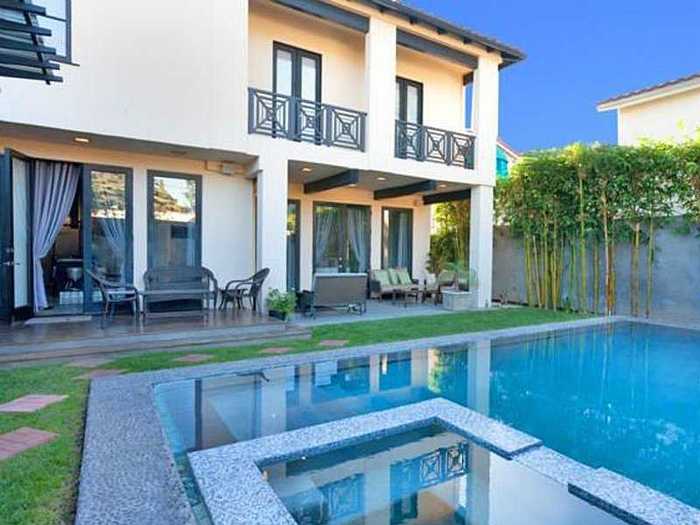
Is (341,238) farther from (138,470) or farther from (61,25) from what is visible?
(138,470)

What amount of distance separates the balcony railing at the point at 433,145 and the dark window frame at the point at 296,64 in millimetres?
2180

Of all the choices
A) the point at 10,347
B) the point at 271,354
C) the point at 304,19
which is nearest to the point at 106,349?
the point at 10,347

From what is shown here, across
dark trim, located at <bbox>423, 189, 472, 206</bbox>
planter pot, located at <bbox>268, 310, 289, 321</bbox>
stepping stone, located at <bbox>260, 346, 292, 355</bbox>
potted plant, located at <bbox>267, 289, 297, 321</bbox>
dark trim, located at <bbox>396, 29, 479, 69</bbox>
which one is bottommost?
stepping stone, located at <bbox>260, 346, 292, 355</bbox>

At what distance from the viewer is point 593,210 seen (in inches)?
423

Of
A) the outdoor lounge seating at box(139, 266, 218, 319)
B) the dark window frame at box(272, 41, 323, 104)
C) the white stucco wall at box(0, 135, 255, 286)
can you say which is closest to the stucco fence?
the dark window frame at box(272, 41, 323, 104)

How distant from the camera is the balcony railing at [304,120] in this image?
28.9 ft

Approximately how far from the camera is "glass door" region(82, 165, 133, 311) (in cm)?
827

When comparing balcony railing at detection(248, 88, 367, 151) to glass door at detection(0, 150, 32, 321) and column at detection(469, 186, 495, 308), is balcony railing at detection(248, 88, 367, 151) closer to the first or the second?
column at detection(469, 186, 495, 308)

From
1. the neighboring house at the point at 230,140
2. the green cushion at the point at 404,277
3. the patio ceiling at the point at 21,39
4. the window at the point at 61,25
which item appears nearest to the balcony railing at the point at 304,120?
the neighboring house at the point at 230,140

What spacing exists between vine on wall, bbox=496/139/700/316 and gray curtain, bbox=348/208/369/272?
12.8 ft

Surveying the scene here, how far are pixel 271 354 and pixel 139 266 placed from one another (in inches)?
158

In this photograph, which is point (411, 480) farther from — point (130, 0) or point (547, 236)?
point (547, 236)

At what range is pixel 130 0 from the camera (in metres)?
7.30

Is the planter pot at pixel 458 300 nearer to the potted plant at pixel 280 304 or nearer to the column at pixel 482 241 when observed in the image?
the column at pixel 482 241
